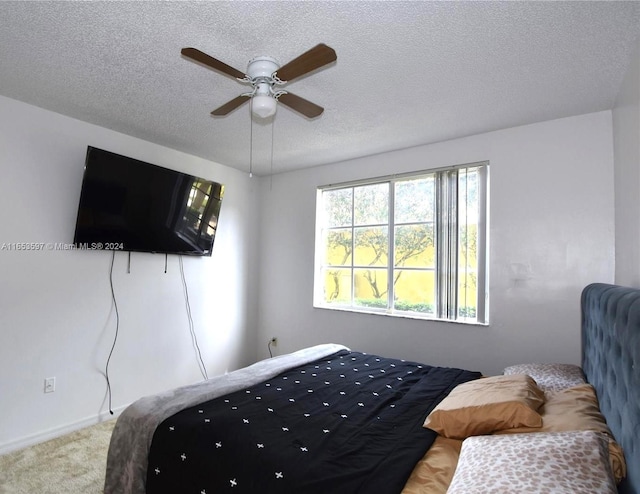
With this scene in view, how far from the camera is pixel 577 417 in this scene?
141 cm

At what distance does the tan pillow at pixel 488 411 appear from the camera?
142cm

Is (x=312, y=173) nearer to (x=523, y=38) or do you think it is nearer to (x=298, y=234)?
(x=298, y=234)

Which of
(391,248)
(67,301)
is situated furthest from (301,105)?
(67,301)

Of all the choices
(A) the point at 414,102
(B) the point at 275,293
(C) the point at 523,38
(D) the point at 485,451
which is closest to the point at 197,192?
(B) the point at 275,293

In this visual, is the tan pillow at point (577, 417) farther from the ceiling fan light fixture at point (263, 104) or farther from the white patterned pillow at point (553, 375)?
the ceiling fan light fixture at point (263, 104)

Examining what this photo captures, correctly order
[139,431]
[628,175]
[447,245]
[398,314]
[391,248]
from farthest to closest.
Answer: [391,248]
[398,314]
[447,245]
[628,175]
[139,431]

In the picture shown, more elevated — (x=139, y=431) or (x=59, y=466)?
(x=139, y=431)

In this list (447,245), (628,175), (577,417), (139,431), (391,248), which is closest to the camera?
(577,417)

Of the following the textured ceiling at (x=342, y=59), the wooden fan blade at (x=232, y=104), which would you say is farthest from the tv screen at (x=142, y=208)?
the wooden fan blade at (x=232, y=104)

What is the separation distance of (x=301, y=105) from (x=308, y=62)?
40 cm

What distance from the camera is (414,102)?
2504mm

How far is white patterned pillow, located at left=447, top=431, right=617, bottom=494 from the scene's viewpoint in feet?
3.17

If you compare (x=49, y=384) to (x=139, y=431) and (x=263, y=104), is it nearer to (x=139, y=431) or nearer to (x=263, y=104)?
(x=139, y=431)

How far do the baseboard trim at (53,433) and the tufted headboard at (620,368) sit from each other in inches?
136
